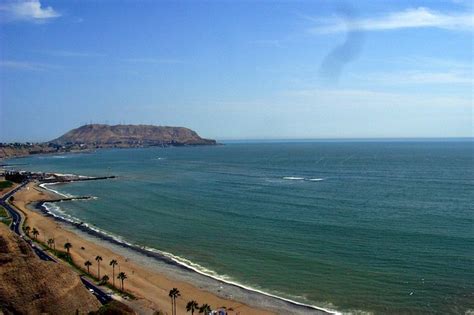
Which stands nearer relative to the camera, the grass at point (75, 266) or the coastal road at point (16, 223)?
the grass at point (75, 266)

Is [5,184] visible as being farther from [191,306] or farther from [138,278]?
[191,306]

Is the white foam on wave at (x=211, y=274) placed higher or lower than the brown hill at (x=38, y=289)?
lower

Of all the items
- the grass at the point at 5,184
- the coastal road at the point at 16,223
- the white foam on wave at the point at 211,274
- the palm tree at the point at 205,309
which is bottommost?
Result: the white foam on wave at the point at 211,274

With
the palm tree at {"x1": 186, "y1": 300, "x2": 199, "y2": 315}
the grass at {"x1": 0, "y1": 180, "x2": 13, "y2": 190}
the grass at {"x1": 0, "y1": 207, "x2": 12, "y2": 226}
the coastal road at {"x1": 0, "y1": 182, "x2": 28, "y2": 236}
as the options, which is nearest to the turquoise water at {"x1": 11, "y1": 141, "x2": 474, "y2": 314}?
the palm tree at {"x1": 186, "y1": 300, "x2": 199, "y2": 315}

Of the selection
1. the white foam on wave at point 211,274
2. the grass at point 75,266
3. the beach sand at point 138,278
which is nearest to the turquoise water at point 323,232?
the white foam on wave at point 211,274

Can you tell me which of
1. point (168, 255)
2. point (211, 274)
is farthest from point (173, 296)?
point (168, 255)

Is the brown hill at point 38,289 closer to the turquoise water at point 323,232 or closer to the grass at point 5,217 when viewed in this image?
the turquoise water at point 323,232

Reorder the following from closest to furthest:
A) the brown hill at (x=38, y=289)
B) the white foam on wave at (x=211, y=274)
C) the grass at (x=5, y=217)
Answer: the brown hill at (x=38, y=289), the white foam on wave at (x=211, y=274), the grass at (x=5, y=217)
